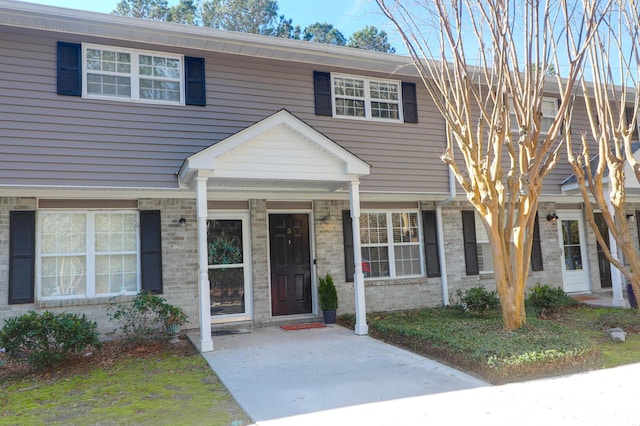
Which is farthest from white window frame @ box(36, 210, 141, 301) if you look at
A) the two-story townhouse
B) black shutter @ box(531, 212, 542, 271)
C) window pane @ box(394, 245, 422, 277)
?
black shutter @ box(531, 212, 542, 271)

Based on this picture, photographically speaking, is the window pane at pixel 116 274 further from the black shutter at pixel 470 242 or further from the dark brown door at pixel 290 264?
the black shutter at pixel 470 242

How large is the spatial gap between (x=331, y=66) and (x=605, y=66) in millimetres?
5082

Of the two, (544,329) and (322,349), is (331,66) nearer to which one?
(322,349)

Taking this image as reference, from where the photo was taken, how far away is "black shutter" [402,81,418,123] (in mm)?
9312

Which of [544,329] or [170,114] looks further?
[170,114]

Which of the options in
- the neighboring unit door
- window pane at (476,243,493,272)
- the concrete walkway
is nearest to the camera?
the concrete walkway

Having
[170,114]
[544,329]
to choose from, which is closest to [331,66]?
[170,114]

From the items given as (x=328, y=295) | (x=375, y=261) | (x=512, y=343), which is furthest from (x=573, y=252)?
(x=512, y=343)

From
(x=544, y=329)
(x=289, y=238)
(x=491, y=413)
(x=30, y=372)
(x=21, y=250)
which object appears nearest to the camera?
(x=491, y=413)

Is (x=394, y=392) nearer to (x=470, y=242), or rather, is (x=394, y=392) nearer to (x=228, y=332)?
(x=228, y=332)

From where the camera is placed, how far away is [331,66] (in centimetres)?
872

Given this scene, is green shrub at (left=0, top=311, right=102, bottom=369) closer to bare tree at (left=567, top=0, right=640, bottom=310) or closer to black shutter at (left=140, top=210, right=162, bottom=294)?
black shutter at (left=140, top=210, right=162, bottom=294)

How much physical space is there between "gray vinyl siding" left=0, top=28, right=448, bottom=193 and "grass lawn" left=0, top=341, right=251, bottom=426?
271cm

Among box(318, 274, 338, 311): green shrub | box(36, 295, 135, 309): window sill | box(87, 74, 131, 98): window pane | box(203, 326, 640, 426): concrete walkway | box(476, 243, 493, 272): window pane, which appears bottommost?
box(203, 326, 640, 426): concrete walkway
